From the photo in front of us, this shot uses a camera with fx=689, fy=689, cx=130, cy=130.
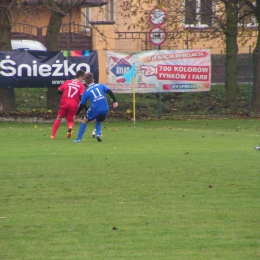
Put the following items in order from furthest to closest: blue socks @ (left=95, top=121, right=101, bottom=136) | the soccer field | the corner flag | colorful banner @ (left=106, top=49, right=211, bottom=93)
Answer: colorful banner @ (left=106, top=49, right=211, bottom=93)
the corner flag
blue socks @ (left=95, top=121, right=101, bottom=136)
the soccer field

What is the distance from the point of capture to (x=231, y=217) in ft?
25.3

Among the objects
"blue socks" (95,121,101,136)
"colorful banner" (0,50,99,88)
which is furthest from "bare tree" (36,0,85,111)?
"blue socks" (95,121,101,136)

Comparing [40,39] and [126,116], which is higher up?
[40,39]

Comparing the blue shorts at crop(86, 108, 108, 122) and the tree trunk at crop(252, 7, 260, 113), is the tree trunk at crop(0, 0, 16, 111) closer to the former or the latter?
the blue shorts at crop(86, 108, 108, 122)

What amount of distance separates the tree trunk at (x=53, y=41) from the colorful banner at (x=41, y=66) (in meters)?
0.93

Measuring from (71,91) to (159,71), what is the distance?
7.06m

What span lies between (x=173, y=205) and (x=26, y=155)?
5920 mm

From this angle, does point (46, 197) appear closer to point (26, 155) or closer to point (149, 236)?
point (149, 236)

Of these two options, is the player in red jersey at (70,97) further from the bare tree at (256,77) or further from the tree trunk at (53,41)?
the bare tree at (256,77)

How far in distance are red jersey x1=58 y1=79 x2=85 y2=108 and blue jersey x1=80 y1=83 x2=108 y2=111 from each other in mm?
1228

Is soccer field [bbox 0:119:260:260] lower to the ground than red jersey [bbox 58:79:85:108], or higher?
lower

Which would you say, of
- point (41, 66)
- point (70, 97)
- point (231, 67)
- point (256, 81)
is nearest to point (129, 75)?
point (41, 66)

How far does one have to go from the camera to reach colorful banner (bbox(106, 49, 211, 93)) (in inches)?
934

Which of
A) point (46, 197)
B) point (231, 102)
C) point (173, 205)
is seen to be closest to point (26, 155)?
point (46, 197)
